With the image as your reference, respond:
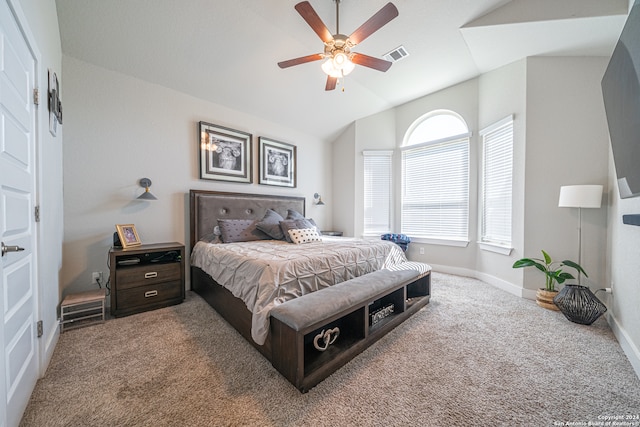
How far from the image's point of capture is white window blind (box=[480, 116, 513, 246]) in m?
3.26

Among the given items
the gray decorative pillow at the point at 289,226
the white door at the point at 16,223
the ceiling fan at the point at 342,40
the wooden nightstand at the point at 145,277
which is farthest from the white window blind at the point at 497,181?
the white door at the point at 16,223

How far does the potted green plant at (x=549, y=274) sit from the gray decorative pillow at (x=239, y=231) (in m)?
3.37

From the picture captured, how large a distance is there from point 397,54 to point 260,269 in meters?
3.32

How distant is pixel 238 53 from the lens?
9.21ft

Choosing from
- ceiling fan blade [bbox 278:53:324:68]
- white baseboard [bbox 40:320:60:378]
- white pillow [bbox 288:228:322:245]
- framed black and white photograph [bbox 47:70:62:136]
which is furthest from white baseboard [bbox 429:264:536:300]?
framed black and white photograph [bbox 47:70:62:136]

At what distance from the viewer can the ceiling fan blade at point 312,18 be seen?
5.79 feet

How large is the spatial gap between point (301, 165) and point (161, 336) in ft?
11.5

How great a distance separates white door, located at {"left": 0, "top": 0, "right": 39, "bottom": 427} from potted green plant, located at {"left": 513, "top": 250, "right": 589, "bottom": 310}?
425cm

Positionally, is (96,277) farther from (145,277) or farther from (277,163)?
(277,163)

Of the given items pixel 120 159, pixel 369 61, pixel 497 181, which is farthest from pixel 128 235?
pixel 497 181

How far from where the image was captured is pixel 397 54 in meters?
3.14

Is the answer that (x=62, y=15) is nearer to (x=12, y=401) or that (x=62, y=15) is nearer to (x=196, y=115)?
(x=196, y=115)

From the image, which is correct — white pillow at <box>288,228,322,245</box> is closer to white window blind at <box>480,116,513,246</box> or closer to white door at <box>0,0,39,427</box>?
white door at <box>0,0,39,427</box>

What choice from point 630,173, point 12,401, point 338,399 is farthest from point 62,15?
point 630,173
